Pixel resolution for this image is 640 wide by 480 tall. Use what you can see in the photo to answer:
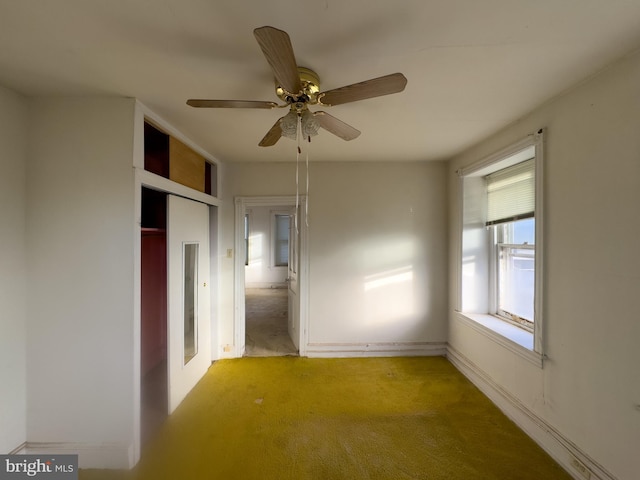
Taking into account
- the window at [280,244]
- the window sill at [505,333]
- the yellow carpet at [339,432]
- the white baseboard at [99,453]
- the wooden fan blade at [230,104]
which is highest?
the wooden fan blade at [230,104]

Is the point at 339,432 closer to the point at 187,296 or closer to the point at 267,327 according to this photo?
the point at 187,296

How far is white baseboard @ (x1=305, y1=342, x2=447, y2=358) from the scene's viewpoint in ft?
10.4

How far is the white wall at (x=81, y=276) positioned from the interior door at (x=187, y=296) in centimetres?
46

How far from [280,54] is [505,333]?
260cm

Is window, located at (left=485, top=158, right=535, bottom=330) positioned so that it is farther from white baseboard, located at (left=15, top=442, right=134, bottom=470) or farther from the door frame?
white baseboard, located at (left=15, top=442, right=134, bottom=470)

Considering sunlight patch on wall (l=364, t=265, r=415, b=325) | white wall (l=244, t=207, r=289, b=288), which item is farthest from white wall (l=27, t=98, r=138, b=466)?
white wall (l=244, t=207, r=289, b=288)

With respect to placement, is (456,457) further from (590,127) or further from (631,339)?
(590,127)

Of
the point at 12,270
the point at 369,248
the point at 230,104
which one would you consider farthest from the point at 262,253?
the point at 230,104

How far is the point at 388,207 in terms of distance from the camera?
10.4 ft

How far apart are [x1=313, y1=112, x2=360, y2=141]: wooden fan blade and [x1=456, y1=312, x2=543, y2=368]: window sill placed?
199cm

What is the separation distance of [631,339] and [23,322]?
339 centimetres

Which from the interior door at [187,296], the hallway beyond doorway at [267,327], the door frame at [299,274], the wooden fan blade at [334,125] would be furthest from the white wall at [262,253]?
the wooden fan blade at [334,125]

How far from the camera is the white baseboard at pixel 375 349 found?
10.4 feet

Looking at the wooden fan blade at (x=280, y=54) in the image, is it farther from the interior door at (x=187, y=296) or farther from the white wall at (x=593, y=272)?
the white wall at (x=593, y=272)
